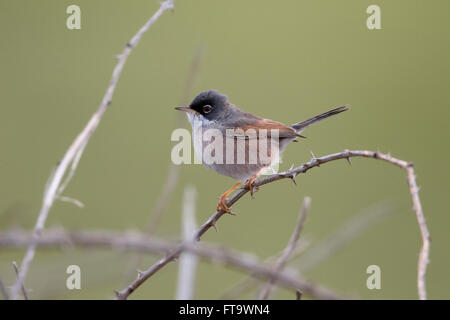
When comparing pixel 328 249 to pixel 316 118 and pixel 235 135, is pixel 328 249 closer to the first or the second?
pixel 235 135

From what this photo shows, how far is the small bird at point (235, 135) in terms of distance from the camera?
333 cm

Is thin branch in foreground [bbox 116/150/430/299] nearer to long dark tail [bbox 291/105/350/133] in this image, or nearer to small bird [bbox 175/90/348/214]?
small bird [bbox 175/90/348/214]

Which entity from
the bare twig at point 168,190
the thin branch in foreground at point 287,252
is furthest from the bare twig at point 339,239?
the bare twig at point 168,190

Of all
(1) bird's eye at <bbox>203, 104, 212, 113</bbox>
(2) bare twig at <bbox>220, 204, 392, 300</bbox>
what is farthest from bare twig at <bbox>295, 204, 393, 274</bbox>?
(1) bird's eye at <bbox>203, 104, 212, 113</bbox>

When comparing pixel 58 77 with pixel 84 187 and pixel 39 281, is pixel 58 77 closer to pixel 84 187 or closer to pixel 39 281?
pixel 84 187

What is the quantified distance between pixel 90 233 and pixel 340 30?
5523mm

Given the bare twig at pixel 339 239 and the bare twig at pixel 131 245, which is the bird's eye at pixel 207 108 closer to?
the bare twig at pixel 339 239

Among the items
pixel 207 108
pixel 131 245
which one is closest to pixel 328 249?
pixel 131 245

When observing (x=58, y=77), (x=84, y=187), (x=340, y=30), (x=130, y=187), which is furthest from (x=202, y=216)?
(x=340, y=30)

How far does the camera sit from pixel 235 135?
354 cm

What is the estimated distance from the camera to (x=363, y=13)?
6301 millimetres

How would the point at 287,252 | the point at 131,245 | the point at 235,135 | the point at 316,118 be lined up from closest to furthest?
1. the point at 131,245
2. the point at 287,252
3. the point at 235,135
4. the point at 316,118

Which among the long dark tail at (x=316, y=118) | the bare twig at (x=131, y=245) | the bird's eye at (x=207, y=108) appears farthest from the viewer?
the bird's eye at (x=207, y=108)

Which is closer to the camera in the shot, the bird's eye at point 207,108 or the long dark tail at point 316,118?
the long dark tail at point 316,118
